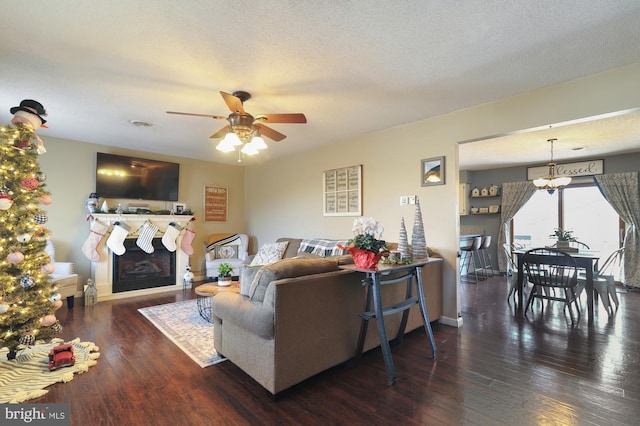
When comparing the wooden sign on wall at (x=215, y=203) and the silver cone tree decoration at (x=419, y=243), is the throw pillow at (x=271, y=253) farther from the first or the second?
the silver cone tree decoration at (x=419, y=243)

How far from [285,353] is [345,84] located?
234cm

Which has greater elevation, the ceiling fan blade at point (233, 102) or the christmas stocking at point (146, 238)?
the ceiling fan blade at point (233, 102)

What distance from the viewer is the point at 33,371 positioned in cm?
238

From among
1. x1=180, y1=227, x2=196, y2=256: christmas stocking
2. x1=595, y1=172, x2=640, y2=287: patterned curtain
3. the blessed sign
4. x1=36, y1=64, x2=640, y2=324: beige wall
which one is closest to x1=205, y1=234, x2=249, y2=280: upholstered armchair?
x1=36, y1=64, x2=640, y2=324: beige wall

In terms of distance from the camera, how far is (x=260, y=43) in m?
2.12

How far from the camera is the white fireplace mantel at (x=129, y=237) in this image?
4570 millimetres

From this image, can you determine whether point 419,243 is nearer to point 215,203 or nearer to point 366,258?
point 366,258

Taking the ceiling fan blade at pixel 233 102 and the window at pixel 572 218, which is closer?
the ceiling fan blade at pixel 233 102

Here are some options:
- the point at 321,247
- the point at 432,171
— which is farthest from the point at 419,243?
the point at 321,247

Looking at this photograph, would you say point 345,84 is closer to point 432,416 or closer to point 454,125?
point 454,125

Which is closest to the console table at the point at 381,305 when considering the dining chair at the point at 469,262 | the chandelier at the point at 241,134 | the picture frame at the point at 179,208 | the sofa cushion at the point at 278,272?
the sofa cushion at the point at 278,272

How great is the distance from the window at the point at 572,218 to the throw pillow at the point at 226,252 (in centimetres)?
633

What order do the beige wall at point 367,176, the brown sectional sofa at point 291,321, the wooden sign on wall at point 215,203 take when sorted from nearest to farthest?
the brown sectional sofa at point 291,321, the beige wall at point 367,176, the wooden sign on wall at point 215,203

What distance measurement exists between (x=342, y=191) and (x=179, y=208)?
3250 mm
